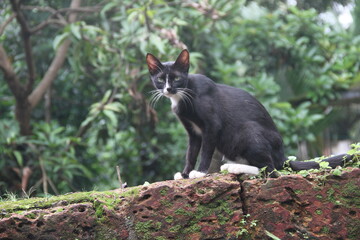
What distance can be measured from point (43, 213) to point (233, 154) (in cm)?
163

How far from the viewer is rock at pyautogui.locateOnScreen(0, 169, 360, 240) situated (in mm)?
3631

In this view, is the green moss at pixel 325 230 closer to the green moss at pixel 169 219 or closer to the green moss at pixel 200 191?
the green moss at pixel 200 191

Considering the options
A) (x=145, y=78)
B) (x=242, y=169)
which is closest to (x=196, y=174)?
(x=242, y=169)

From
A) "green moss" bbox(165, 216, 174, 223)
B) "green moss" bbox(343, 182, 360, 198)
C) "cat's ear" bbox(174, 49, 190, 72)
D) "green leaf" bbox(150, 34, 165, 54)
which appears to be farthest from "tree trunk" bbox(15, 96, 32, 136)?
"green moss" bbox(343, 182, 360, 198)

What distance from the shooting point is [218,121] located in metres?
4.44

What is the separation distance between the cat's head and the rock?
3.63 ft

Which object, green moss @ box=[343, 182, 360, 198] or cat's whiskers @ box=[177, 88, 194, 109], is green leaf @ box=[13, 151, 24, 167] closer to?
cat's whiskers @ box=[177, 88, 194, 109]

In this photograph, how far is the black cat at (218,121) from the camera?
4301mm

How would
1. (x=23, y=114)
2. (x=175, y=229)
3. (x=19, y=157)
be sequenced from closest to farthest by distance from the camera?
(x=175, y=229), (x=19, y=157), (x=23, y=114)

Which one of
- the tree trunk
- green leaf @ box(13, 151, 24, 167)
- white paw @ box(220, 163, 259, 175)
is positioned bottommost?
green leaf @ box(13, 151, 24, 167)

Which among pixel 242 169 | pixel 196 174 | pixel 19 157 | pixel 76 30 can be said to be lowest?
pixel 19 157

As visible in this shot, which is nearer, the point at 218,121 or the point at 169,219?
the point at 169,219

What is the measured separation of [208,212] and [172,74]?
1.44 meters

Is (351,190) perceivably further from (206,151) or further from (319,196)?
(206,151)
